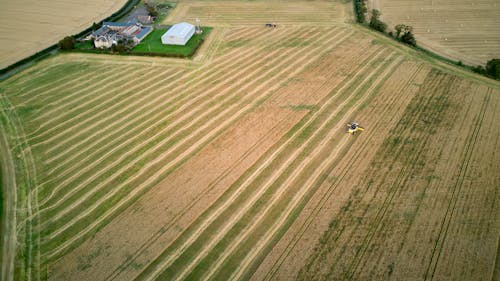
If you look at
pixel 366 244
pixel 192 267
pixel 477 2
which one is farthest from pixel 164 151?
pixel 477 2

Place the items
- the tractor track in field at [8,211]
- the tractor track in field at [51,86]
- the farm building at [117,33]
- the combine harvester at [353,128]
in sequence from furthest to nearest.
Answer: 1. the farm building at [117,33]
2. the tractor track in field at [51,86]
3. the combine harvester at [353,128]
4. the tractor track in field at [8,211]

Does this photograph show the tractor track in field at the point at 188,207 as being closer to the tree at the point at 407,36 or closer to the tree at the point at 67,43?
the tree at the point at 407,36

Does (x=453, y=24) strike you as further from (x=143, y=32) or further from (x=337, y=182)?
(x=143, y=32)

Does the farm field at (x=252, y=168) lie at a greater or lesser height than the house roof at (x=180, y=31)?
lesser

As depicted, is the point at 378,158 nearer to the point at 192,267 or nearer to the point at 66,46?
the point at 192,267

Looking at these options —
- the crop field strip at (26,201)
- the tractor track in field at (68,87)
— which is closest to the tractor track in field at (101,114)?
the crop field strip at (26,201)

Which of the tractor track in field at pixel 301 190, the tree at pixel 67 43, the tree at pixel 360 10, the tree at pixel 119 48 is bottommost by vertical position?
the tractor track in field at pixel 301 190
